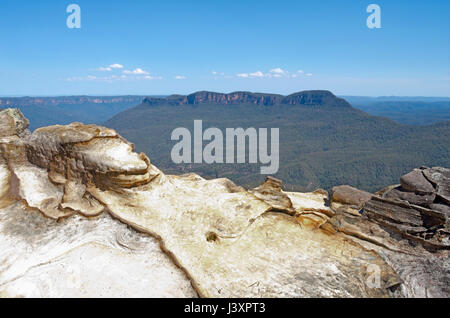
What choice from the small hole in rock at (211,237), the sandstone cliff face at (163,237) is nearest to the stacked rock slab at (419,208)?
the sandstone cliff face at (163,237)

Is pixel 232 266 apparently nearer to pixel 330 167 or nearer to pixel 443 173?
pixel 443 173

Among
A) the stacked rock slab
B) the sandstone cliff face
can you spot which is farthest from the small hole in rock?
the stacked rock slab

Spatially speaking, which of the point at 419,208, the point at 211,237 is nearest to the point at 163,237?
the point at 211,237

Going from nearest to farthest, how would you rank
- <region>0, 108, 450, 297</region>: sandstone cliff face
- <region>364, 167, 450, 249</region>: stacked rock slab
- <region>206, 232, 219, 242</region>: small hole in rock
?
<region>0, 108, 450, 297</region>: sandstone cliff face → <region>206, 232, 219, 242</region>: small hole in rock → <region>364, 167, 450, 249</region>: stacked rock slab

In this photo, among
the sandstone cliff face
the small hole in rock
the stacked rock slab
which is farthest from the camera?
the stacked rock slab

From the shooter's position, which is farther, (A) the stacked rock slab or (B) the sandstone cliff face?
(A) the stacked rock slab

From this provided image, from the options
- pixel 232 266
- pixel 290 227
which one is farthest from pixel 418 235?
pixel 232 266

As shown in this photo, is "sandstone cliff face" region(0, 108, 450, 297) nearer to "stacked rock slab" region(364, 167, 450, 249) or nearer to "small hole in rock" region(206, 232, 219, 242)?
"small hole in rock" region(206, 232, 219, 242)

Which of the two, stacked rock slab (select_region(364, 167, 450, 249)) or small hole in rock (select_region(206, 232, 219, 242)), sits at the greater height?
stacked rock slab (select_region(364, 167, 450, 249))
